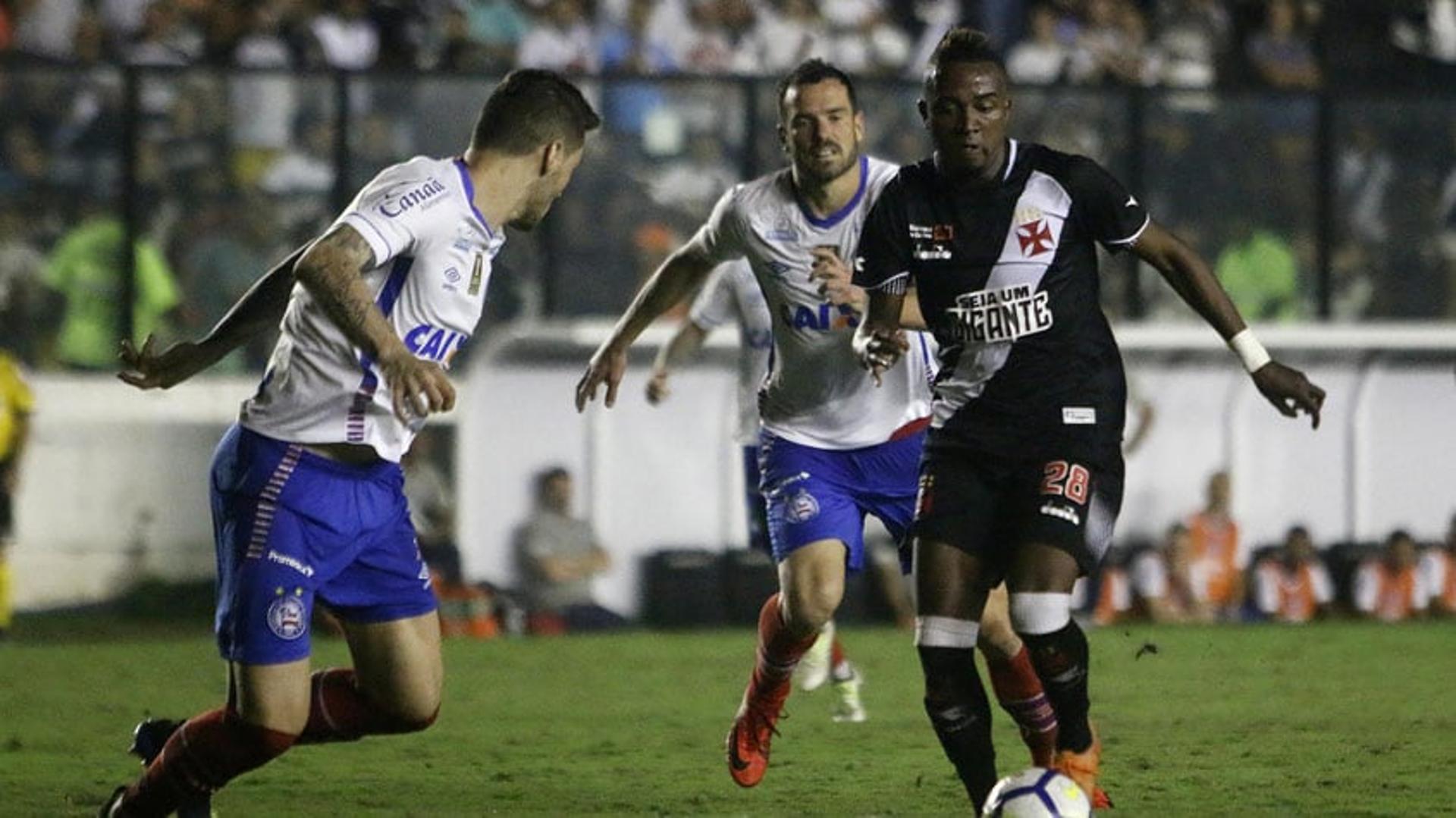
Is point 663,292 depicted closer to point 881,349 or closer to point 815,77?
point 815,77

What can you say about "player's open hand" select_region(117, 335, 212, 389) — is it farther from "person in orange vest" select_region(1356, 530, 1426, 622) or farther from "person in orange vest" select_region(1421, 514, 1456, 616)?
"person in orange vest" select_region(1421, 514, 1456, 616)

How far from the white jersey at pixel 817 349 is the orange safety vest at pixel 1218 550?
29.1ft

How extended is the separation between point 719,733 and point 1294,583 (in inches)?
309

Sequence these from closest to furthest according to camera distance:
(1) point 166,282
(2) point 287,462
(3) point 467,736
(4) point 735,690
→ 1. (2) point 287,462
2. (3) point 467,736
3. (4) point 735,690
4. (1) point 166,282

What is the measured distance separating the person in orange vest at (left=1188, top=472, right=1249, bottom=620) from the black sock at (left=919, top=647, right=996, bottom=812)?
10398 mm

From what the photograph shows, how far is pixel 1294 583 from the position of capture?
17.6 metres

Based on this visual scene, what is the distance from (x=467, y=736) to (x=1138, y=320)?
8251 millimetres

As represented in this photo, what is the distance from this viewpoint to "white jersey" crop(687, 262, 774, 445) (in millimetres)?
10680

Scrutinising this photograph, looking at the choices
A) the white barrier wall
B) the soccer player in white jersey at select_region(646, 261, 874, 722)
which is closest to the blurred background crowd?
the white barrier wall

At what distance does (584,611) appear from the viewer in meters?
17.0

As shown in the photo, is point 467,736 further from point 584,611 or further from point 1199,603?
point 1199,603

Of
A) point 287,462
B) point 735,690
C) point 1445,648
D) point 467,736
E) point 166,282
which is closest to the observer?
point 287,462

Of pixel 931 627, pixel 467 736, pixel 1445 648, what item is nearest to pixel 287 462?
pixel 931 627

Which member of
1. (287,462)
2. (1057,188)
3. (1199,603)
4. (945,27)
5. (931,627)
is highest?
(945,27)
